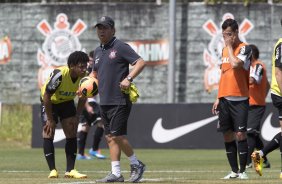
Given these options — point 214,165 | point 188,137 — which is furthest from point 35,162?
point 188,137

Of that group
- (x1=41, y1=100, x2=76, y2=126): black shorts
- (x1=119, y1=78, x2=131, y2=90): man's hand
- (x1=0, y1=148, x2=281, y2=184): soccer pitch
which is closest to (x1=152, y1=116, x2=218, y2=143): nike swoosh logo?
(x1=0, y1=148, x2=281, y2=184): soccer pitch

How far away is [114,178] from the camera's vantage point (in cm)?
1445

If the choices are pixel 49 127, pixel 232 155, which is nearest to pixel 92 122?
pixel 49 127

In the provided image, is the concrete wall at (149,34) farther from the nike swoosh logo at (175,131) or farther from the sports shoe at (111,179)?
the sports shoe at (111,179)

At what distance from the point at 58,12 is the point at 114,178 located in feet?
61.5

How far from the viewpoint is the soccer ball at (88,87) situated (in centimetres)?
1506

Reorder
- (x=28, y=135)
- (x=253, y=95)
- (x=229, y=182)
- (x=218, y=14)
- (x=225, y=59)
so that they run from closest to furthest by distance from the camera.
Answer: (x=229, y=182) < (x=225, y=59) < (x=253, y=95) < (x=28, y=135) < (x=218, y=14)

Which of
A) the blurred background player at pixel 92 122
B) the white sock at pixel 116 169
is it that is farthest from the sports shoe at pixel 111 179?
the blurred background player at pixel 92 122

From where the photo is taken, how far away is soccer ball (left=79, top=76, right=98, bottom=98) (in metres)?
15.1

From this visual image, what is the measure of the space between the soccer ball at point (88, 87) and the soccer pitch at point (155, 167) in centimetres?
126

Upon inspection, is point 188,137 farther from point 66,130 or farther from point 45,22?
point 66,130

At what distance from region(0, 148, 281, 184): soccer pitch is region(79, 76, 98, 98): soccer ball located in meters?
1.26

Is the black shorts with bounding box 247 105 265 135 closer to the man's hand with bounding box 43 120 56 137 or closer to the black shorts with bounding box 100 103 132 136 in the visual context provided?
the man's hand with bounding box 43 120 56 137

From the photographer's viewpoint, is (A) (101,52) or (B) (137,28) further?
(B) (137,28)
